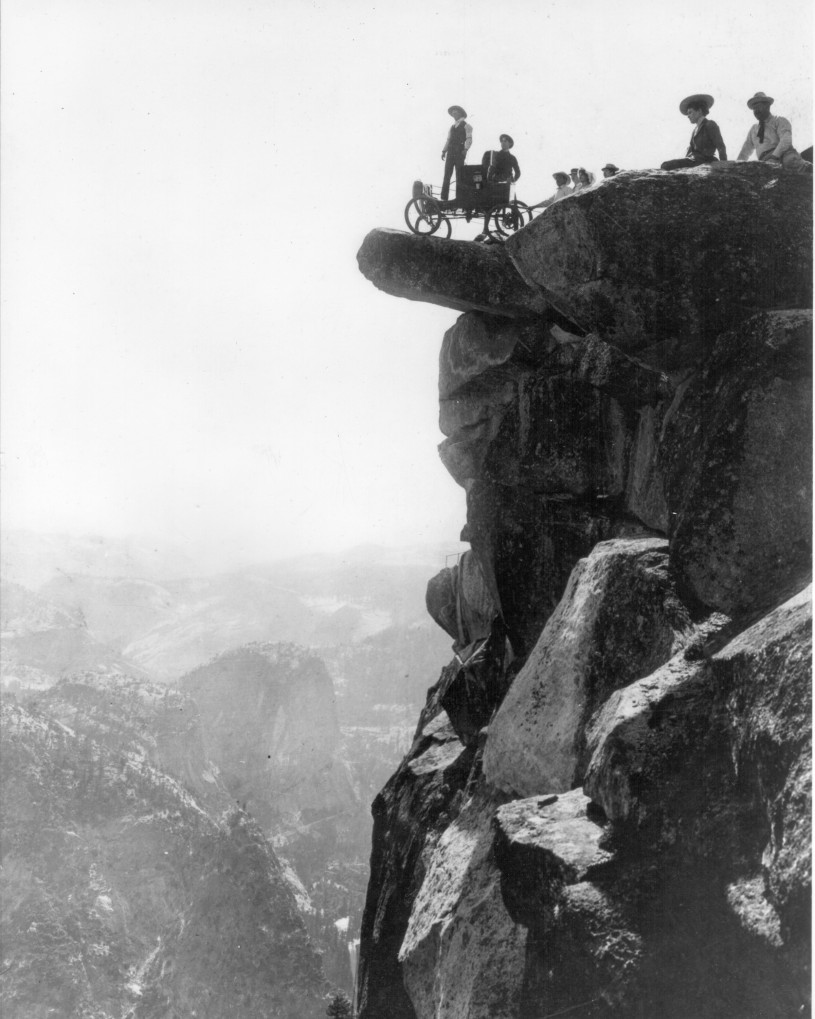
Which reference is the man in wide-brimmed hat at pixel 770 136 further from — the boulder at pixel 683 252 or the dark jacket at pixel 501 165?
the dark jacket at pixel 501 165

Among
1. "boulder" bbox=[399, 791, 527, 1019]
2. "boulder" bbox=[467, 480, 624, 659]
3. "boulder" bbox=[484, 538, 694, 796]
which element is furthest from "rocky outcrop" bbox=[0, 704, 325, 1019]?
"boulder" bbox=[484, 538, 694, 796]

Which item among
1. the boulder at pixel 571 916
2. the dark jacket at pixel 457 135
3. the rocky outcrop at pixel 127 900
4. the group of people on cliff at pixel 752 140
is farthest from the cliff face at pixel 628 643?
the rocky outcrop at pixel 127 900

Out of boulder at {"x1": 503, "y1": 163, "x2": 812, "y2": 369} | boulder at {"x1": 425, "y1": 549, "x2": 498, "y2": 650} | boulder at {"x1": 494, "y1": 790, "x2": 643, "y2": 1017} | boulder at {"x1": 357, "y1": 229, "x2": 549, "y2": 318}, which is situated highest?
boulder at {"x1": 357, "y1": 229, "x2": 549, "y2": 318}

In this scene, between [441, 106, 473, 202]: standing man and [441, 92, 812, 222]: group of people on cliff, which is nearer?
[441, 92, 812, 222]: group of people on cliff

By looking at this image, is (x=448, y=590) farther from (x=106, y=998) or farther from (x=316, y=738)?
(x=316, y=738)

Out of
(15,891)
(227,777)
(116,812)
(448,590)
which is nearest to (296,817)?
(227,777)

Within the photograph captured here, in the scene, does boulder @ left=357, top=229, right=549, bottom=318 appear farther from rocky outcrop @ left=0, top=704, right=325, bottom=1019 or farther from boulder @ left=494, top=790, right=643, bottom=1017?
rocky outcrop @ left=0, top=704, right=325, bottom=1019

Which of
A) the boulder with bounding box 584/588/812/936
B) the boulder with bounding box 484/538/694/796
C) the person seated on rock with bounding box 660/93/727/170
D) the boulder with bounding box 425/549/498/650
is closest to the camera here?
the boulder with bounding box 584/588/812/936
